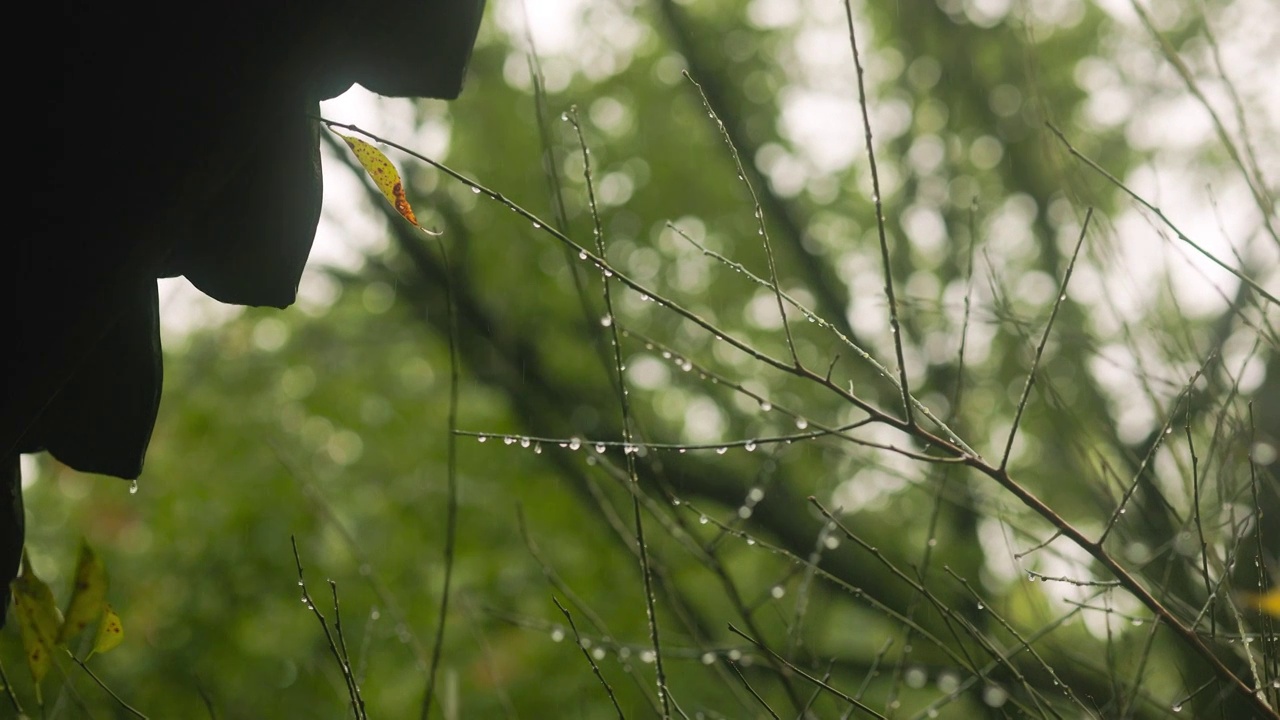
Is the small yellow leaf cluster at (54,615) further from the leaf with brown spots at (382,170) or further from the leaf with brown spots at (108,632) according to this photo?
the leaf with brown spots at (382,170)

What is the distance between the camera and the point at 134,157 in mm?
1004

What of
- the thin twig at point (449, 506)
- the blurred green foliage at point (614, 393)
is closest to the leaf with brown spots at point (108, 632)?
the thin twig at point (449, 506)

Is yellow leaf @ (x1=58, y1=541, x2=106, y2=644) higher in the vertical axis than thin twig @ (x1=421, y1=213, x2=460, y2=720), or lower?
lower

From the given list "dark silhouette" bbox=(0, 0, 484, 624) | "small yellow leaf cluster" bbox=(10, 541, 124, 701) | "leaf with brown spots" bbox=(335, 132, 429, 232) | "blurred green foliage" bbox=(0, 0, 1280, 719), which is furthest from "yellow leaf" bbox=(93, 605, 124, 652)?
"blurred green foliage" bbox=(0, 0, 1280, 719)

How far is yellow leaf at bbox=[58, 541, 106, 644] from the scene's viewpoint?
1.12m

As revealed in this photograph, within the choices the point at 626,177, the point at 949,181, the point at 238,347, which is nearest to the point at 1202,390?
the point at 949,181

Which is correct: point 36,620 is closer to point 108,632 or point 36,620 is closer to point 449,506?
point 108,632

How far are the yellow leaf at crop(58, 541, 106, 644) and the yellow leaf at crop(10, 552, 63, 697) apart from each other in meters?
0.02

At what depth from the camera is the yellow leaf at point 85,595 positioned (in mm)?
1117

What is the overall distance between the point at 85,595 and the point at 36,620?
0.07 meters

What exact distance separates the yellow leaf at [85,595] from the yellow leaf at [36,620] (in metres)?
0.02

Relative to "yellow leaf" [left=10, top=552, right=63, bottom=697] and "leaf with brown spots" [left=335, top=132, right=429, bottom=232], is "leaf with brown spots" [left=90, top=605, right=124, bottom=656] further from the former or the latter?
"leaf with brown spots" [left=335, top=132, right=429, bottom=232]

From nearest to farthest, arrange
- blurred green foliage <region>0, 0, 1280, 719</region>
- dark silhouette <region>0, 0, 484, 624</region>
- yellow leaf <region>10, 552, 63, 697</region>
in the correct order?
dark silhouette <region>0, 0, 484, 624</region> → yellow leaf <region>10, 552, 63, 697</region> → blurred green foliage <region>0, 0, 1280, 719</region>

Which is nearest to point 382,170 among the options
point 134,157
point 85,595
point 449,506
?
point 134,157
